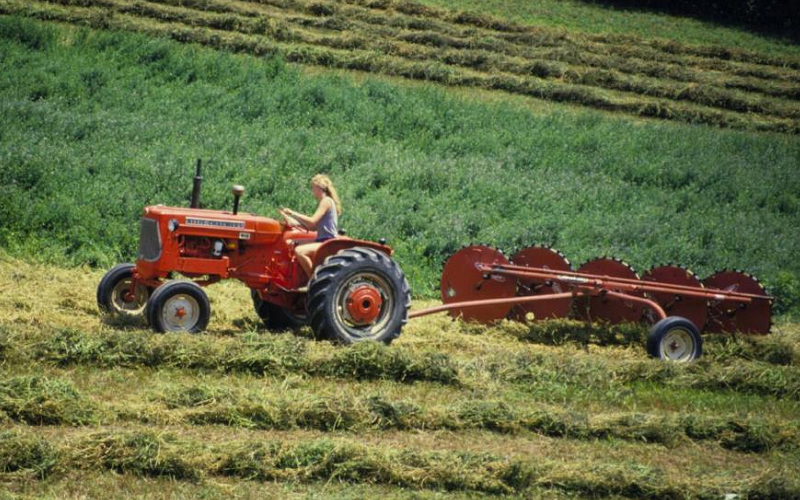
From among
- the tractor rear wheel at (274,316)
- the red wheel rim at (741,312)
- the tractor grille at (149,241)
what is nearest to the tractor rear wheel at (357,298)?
the tractor rear wheel at (274,316)

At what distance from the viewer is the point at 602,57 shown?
24.3m

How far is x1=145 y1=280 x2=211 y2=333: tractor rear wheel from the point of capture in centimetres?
945

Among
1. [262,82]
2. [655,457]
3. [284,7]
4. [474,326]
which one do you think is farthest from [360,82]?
[655,457]

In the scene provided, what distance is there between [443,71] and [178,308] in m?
13.6

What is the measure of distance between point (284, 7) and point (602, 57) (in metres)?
6.90

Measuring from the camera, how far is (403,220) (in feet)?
48.7

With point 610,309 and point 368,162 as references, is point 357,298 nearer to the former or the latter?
point 610,309

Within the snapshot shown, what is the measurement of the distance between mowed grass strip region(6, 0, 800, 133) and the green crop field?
0.06 metres

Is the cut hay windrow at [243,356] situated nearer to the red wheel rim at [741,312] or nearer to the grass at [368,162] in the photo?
the red wheel rim at [741,312]

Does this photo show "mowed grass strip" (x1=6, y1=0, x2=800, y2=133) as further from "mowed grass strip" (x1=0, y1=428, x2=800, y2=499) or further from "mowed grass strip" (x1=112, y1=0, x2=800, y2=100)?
"mowed grass strip" (x1=0, y1=428, x2=800, y2=499)

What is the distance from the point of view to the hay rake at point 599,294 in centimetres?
1117

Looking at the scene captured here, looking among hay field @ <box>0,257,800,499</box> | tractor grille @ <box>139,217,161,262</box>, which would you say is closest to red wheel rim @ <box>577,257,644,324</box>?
hay field @ <box>0,257,800,499</box>

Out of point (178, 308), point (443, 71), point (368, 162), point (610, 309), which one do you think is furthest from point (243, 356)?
point (443, 71)

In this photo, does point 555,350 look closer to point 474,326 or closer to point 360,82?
point 474,326
